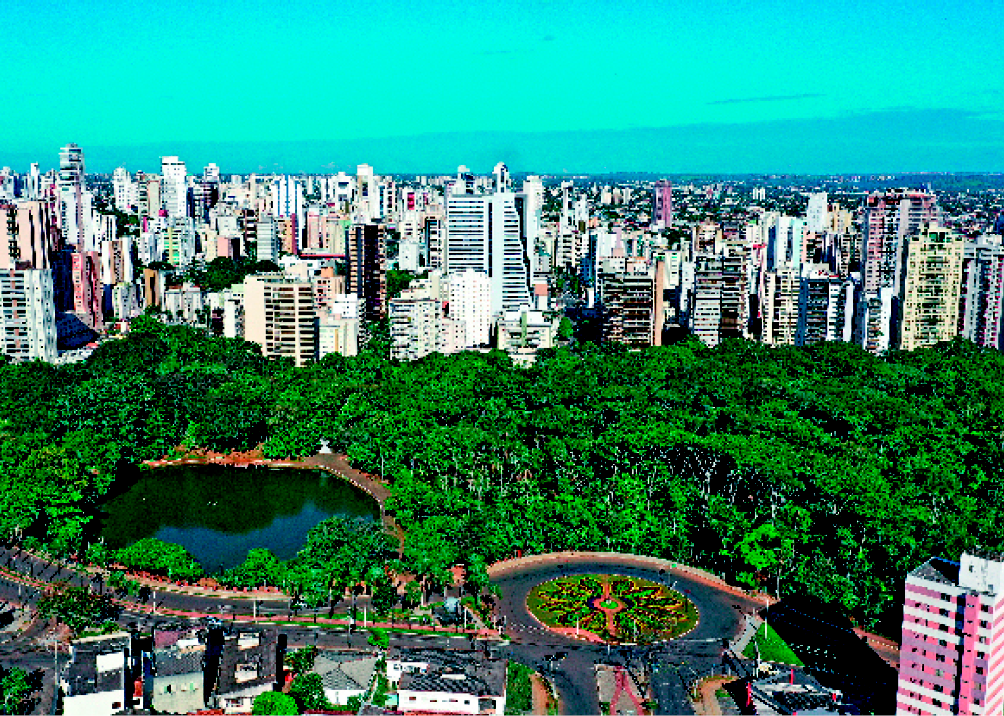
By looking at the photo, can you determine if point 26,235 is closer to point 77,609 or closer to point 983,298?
point 77,609

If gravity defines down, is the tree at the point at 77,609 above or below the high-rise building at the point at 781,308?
below

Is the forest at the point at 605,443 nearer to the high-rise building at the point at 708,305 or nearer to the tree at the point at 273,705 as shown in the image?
the high-rise building at the point at 708,305

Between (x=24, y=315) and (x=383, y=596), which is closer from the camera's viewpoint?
(x=383, y=596)

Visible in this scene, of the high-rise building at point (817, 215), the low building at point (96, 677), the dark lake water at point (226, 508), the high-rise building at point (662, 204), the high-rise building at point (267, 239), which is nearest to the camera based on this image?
the low building at point (96, 677)

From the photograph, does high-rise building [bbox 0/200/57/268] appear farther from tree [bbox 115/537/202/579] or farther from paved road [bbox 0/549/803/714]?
tree [bbox 115/537/202/579]

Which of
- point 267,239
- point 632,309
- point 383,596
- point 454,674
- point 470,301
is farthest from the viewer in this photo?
point 267,239

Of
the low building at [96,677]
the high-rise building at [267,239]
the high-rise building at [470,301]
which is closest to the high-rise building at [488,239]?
the high-rise building at [470,301]

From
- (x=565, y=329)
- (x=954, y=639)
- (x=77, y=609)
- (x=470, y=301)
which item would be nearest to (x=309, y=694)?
(x=77, y=609)
